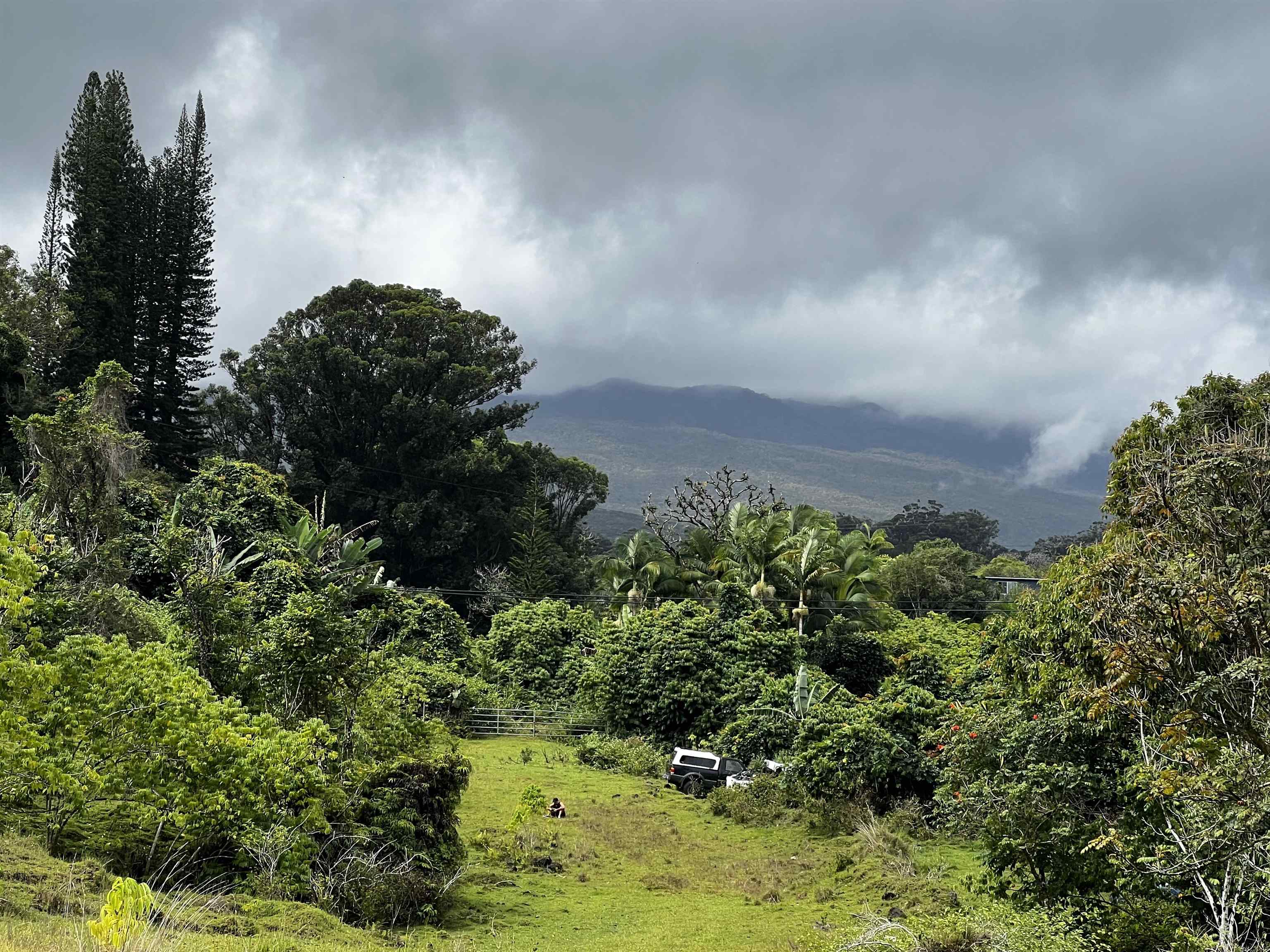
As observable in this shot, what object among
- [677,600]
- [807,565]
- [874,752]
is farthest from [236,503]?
[874,752]

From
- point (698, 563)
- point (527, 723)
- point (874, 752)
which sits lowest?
point (527, 723)

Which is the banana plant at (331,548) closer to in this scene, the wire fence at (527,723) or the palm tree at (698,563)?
the wire fence at (527,723)

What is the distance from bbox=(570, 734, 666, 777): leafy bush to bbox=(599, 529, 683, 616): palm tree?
940cm

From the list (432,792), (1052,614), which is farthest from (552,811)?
(1052,614)

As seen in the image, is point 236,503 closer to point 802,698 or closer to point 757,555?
point 757,555

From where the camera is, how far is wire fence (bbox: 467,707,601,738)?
31.0 meters

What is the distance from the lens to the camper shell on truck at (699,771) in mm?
23609

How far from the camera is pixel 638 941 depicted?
11.8 meters

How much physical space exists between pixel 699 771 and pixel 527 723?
943 cm

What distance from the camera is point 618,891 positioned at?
14805mm

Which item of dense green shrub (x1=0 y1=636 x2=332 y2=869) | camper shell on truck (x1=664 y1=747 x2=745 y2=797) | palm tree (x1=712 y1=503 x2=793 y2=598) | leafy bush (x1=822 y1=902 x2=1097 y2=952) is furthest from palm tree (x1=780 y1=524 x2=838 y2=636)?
dense green shrub (x1=0 y1=636 x2=332 y2=869)

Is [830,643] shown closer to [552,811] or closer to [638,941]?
[552,811]

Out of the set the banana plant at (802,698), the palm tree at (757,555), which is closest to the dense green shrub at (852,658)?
the palm tree at (757,555)

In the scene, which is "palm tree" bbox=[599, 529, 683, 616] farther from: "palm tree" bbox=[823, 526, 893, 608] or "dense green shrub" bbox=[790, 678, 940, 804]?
"dense green shrub" bbox=[790, 678, 940, 804]
